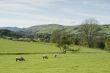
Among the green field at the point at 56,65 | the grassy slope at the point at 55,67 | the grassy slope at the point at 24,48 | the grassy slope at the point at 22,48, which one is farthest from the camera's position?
the grassy slope at the point at 24,48

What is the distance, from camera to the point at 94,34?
451 ft

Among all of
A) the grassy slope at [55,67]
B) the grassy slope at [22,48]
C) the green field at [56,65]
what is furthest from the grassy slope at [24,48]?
the grassy slope at [55,67]

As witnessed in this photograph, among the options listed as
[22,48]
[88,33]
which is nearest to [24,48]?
[22,48]

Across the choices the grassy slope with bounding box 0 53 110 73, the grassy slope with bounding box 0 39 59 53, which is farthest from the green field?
the grassy slope with bounding box 0 39 59 53

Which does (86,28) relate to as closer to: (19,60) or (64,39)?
(64,39)

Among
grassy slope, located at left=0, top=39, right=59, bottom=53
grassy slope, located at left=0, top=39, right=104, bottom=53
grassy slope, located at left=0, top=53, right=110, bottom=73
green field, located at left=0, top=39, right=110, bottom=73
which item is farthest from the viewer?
grassy slope, located at left=0, top=39, right=104, bottom=53

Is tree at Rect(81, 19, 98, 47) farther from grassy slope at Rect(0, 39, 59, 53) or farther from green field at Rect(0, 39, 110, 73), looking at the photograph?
green field at Rect(0, 39, 110, 73)

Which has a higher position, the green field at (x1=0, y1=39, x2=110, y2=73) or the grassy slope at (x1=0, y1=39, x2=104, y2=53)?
the grassy slope at (x1=0, y1=39, x2=104, y2=53)

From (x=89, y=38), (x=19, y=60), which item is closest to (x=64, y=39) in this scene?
(x=89, y=38)

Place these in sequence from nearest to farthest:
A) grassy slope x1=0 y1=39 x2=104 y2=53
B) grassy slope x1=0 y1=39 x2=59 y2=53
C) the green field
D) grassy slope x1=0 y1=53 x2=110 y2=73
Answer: grassy slope x1=0 y1=53 x2=110 y2=73 → the green field → grassy slope x1=0 y1=39 x2=59 y2=53 → grassy slope x1=0 y1=39 x2=104 y2=53

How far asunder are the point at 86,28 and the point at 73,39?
45.6 ft

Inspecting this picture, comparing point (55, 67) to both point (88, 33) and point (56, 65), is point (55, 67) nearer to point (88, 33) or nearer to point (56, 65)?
point (56, 65)

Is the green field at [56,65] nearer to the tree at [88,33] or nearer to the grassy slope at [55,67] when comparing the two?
the grassy slope at [55,67]

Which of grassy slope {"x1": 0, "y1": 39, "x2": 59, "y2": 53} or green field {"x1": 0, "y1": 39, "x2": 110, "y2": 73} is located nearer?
green field {"x1": 0, "y1": 39, "x2": 110, "y2": 73}
